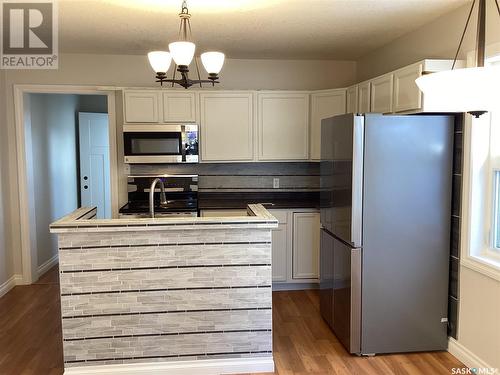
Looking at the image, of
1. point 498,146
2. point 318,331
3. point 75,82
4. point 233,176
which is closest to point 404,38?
point 498,146

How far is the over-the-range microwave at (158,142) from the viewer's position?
425cm

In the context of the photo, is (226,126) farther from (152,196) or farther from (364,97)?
(152,196)

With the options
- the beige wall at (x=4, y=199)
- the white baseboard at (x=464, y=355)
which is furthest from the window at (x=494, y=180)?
the beige wall at (x=4, y=199)

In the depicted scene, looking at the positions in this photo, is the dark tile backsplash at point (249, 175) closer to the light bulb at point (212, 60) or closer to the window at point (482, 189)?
the window at point (482, 189)

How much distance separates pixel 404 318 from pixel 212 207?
2.00m

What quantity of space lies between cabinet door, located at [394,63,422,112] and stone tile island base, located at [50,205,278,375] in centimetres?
129

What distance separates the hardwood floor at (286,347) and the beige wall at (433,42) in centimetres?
211

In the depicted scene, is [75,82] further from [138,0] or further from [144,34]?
[138,0]

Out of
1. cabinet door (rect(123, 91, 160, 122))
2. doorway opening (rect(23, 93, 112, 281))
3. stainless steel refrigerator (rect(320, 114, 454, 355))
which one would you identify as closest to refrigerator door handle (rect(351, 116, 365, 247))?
stainless steel refrigerator (rect(320, 114, 454, 355))

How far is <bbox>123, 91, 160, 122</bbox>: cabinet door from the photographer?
4.24m

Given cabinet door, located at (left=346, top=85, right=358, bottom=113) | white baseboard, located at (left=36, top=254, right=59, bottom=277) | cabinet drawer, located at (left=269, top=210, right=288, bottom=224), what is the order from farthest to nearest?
white baseboard, located at (left=36, top=254, right=59, bottom=277) < cabinet drawer, located at (left=269, top=210, right=288, bottom=224) < cabinet door, located at (left=346, top=85, right=358, bottom=113)

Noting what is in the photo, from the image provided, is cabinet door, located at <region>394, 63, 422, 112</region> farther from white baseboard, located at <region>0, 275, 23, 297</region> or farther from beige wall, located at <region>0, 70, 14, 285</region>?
white baseboard, located at <region>0, 275, 23, 297</region>

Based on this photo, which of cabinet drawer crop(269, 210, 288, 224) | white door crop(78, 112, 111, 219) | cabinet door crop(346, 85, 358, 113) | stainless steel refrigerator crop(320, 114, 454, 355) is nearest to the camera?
stainless steel refrigerator crop(320, 114, 454, 355)

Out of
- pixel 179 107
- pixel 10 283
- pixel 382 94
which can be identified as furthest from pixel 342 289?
pixel 10 283
